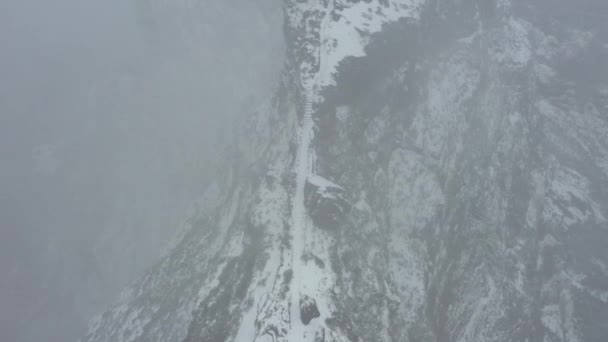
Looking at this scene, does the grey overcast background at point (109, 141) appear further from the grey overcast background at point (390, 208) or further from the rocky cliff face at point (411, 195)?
the rocky cliff face at point (411, 195)

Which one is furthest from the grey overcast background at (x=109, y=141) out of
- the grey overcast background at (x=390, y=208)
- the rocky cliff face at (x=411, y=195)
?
the rocky cliff face at (x=411, y=195)

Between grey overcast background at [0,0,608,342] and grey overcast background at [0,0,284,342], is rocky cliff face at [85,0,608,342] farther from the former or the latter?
grey overcast background at [0,0,284,342]

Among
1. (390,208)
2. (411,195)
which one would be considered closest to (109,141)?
(390,208)

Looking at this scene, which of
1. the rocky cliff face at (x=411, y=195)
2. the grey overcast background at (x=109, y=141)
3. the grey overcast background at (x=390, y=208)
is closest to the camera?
the rocky cliff face at (x=411, y=195)

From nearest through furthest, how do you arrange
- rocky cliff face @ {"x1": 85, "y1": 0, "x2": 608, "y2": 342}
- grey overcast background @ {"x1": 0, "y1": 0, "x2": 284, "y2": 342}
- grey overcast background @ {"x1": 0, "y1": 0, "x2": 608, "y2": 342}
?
1. rocky cliff face @ {"x1": 85, "y1": 0, "x2": 608, "y2": 342}
2. grey overcast background @ {"x1": 0, "y1": 0, "x2": 608, "y2": 342}
3. grey overcast background @ {"x1": 0, "y1": 0, "x2": 284, "y2": 342}

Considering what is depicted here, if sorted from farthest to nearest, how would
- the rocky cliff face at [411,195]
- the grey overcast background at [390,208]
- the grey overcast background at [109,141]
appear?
the grey overcast background at [109,141] < the grey overcast background at [390,208] < the rocky cliff face at [411,195]

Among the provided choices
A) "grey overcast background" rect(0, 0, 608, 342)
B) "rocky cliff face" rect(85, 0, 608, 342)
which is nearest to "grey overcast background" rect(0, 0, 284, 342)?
"grey overcast background" rect(0, 0, 608, 342)

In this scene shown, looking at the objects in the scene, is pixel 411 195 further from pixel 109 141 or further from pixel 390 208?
pixel 109 141
